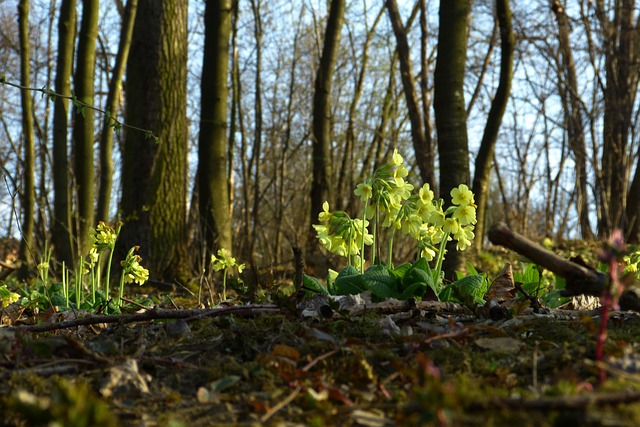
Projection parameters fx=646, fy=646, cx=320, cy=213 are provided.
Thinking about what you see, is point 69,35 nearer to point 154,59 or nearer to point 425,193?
point 154,59

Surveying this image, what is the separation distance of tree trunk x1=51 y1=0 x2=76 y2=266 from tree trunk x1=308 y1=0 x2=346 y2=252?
3870mm

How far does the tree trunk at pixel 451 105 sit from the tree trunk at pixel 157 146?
10.7ft

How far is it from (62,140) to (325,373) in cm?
789

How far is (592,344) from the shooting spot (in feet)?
6.28

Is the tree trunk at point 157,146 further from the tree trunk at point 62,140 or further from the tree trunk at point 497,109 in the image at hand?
the tree trunk at point 497,109

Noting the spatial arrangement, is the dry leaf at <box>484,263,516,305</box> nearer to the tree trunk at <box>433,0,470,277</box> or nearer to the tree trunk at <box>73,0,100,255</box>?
the tree trunk at <box>433,0,470,277</box>

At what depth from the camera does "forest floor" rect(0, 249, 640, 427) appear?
1.22 metres

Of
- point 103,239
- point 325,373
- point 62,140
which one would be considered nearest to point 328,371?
point 325,373

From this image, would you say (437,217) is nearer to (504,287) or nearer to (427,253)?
(427,253)

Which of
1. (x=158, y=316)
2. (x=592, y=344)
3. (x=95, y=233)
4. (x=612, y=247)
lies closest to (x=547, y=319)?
(x=592, y=344)

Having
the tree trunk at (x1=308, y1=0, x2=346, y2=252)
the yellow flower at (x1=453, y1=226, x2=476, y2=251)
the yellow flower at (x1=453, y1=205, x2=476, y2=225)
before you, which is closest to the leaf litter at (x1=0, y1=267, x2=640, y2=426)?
the yellow flower at (x1=453, y1=205, x2=476, y2=225)

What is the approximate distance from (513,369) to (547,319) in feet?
2.12

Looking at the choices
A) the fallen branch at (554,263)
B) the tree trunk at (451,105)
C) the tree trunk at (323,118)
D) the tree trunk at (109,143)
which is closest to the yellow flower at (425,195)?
the fallen branch at (554,263)

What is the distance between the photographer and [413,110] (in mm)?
8914
